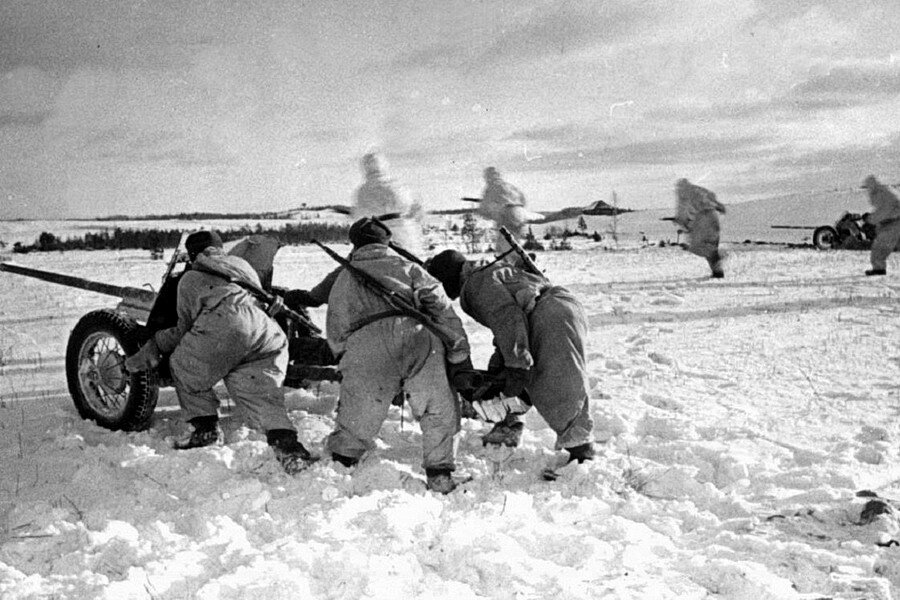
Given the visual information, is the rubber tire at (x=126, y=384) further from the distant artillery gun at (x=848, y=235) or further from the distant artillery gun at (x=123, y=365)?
the distant artillery gun at (x=848, y=235)

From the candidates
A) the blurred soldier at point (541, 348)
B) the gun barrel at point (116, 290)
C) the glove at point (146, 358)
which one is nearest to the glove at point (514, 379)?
the blurred soldier at point (541, 348)

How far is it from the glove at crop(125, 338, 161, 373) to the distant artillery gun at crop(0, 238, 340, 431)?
123mm

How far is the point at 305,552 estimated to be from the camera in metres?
3.14

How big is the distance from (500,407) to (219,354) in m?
1.76

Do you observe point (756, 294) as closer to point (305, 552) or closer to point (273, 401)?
point (273, 401)

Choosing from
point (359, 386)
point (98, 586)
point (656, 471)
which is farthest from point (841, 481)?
point (98, 586)

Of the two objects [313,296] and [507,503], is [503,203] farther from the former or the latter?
[507,503]

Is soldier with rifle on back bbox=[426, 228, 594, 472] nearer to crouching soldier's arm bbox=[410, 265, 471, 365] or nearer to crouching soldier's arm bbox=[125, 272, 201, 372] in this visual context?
crouching soldier's arm bbox=[410, 265, 471, 365]

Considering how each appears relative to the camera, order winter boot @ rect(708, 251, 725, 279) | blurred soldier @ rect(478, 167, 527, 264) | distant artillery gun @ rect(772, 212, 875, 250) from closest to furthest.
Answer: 1. blurred soldier @ rect(478, 167, 527, 264)
2. winter boot @ rect(708, 251, 725, 279)
3. distant artillery gun @ rect(772, 212, 875, 250)

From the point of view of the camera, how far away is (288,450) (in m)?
4.55

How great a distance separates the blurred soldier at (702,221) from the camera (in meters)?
14.0

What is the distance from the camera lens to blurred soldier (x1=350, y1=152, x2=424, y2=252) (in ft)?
25.1

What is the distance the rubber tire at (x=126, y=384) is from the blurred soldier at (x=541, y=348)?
2.18 meters

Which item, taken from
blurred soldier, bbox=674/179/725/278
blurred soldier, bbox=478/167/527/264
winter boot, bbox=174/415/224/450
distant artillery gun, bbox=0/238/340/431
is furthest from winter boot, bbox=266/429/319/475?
blurred soldier, bbox=674/179/725/278
